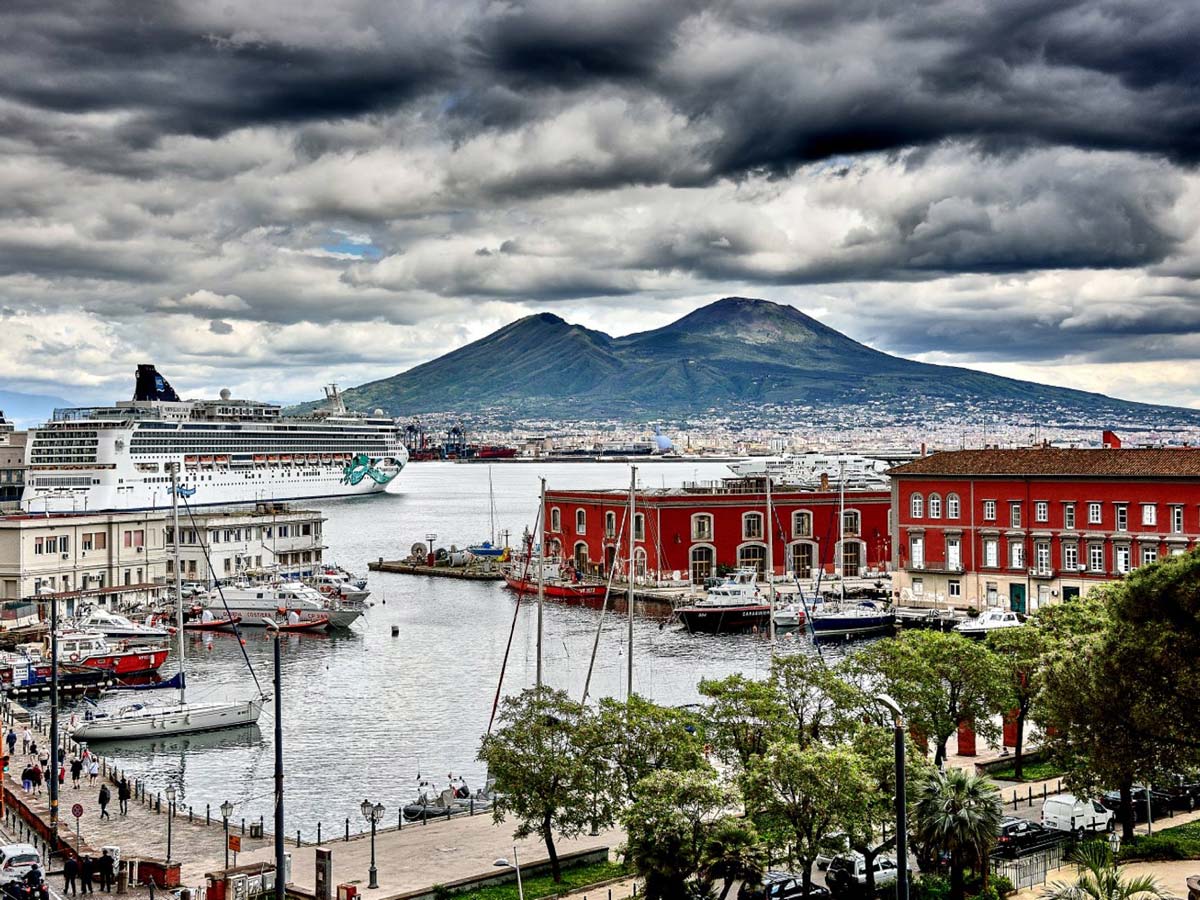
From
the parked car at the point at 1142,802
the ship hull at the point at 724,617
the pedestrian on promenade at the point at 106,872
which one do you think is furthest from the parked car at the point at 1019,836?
the ship hull at the point at 724,617

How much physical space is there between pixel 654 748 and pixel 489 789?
6140 mm

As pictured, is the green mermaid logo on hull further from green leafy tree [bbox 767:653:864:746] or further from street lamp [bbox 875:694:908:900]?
street lamp [bbox 875:694:908:900]

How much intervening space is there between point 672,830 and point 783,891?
2424mm

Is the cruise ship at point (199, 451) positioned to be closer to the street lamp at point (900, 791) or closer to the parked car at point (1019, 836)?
the parked car at point (1019, 836)

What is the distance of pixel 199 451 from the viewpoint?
12238 centimetres

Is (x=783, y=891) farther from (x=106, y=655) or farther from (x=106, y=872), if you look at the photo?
(x=106, y=655)

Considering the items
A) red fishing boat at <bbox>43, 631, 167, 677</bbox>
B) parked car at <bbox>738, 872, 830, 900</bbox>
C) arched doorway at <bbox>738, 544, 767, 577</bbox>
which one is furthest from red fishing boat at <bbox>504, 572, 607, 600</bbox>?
parked car at <bbox>738, 872, 830, 900</bbox>

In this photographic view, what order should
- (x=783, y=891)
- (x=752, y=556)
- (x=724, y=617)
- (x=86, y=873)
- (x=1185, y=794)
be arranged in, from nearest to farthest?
(x=783, y=891) < (x=86, y=873) < (x=1185, y=794) < (x=724, y=617) < (x=752, y=556)

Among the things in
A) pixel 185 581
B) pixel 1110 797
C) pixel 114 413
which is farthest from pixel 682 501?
pixel 114 413

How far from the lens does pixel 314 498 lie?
14088 centimetres

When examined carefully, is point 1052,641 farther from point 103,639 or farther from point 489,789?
point 103,639

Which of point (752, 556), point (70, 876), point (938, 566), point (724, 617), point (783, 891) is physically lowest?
point (70, 876)

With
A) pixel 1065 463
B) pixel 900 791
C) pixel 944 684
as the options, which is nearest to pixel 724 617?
pixel 1065 463

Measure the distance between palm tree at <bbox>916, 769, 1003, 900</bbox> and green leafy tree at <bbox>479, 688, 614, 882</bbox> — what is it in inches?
191
